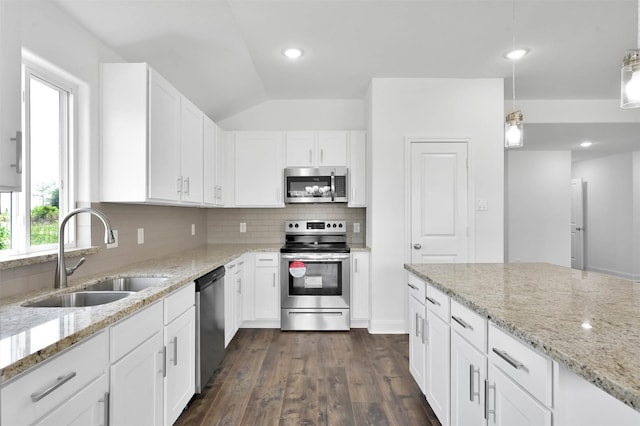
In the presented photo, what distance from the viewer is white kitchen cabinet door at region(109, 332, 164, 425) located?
4.41 feet

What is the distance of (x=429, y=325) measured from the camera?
2.07 m

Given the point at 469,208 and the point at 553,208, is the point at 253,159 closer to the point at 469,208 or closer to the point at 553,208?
the point at 469,208

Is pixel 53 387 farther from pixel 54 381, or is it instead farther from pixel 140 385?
pixel 140 385

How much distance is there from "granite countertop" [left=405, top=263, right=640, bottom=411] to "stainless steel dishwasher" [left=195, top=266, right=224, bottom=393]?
143 centimetres

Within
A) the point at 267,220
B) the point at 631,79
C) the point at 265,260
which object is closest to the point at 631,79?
the point at 631,79

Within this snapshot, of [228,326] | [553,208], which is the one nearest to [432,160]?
[228,326]

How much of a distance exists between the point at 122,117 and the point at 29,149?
53 centimetres

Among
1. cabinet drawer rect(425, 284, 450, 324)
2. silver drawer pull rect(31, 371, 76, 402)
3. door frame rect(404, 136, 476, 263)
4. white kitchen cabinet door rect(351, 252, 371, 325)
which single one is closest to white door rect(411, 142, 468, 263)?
door frame rect(404, 136, 476, 263)

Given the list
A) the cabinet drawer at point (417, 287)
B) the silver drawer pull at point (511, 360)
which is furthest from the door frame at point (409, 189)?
the silver drawer pull at point (511, 360)

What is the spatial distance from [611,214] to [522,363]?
26.6 ft

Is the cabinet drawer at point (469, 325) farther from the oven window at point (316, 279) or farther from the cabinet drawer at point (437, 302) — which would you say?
the oven window at point (316, 279)

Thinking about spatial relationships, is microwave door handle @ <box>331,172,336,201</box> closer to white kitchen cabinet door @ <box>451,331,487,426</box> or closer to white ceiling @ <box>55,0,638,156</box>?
white ceiling @ <box>55,0,638,156</box>

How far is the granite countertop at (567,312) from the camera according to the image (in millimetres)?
848

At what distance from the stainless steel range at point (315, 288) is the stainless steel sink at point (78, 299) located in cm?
210
